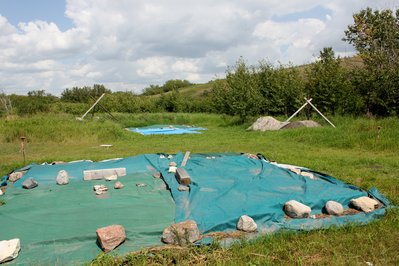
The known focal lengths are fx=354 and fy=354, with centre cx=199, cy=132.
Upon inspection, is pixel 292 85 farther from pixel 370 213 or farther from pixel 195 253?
pixel 195 253

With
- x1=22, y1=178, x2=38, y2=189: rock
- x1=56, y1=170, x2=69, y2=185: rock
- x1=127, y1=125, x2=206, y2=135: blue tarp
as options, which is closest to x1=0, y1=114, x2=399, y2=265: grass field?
x1=22, y1=178, x2=38, y2=189: rock

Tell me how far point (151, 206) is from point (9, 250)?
71.4 inches

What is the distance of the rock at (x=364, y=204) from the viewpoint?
14.6 feet

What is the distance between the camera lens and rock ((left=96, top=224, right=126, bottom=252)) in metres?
3.47

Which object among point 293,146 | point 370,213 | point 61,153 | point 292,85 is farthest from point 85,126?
point 370,213

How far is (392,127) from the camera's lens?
→ 10.9 m

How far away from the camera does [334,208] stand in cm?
443

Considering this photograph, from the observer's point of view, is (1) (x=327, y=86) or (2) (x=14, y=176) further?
(1) (x=327, y=86)

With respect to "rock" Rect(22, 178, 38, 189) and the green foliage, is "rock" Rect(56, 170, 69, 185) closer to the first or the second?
"rock" Rect(22, 178, 38, 189)

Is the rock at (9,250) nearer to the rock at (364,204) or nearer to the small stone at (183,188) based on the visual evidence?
the small stone at (183,188)

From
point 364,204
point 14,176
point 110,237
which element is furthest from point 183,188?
point 14,176

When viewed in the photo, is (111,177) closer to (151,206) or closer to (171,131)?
(151,206)

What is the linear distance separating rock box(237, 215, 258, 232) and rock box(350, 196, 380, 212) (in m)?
1.48

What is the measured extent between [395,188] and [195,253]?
387 centimetres
